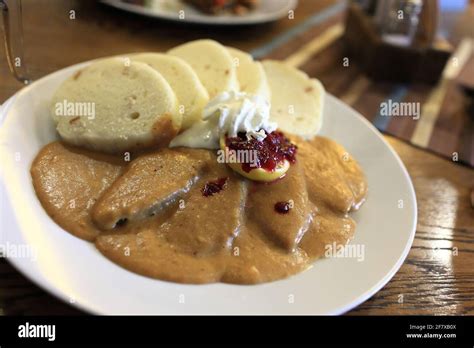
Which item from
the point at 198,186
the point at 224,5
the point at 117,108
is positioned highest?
the point at 224,5

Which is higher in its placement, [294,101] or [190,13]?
[190,13]

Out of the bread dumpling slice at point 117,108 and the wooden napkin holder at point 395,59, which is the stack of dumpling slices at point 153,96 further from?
the wooden napkin holder at point 395,59

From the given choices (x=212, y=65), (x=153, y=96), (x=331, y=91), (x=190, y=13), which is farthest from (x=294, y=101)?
(x=190, y=13)

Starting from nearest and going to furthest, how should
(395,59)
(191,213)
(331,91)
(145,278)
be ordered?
(145,278) → (191,213) → (331,91) → (395,59)

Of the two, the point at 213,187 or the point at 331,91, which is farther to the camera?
the point at 331,91

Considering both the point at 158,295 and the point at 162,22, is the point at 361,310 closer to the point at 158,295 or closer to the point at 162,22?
the point at 158,295

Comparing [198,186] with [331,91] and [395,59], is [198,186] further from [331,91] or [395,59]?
[395,59]

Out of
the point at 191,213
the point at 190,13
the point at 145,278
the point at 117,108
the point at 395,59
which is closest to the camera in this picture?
the point at 145,278

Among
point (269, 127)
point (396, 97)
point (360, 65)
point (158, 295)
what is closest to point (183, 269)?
point (158, 295)

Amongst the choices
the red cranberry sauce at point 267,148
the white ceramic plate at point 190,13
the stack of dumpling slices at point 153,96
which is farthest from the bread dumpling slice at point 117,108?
the white ceramic plate at point 190,13
